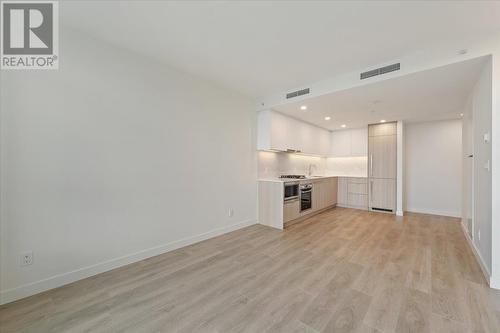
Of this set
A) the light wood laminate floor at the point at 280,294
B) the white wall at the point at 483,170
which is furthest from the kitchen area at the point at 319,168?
the white wall at the point at 483,170

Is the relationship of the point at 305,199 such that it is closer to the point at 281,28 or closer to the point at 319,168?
the point at 319,168

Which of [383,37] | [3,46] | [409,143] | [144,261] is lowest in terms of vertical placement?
[144,261]

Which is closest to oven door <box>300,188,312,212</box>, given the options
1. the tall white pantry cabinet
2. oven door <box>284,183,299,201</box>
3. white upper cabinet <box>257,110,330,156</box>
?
oven door <box>284,183,299,201</box>

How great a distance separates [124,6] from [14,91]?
1.34 meters

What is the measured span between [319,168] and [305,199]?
2326mm

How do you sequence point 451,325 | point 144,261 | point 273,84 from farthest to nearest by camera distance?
1. point 273,84
2. point 144,261
3. point 451,325

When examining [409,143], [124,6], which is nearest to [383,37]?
[124,6]

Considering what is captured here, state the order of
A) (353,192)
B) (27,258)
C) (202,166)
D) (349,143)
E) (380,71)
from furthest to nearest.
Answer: (349,143) → (353,192) → (202,166) → (380,71) → (27,258)

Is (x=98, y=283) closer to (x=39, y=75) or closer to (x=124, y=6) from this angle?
(x=39, y=75)

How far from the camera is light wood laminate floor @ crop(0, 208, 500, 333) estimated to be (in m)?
1.64

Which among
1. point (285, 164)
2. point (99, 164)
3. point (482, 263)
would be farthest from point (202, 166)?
point (482, 263)

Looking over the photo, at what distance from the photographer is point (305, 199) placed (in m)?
4.89

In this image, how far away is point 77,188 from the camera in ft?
7.43

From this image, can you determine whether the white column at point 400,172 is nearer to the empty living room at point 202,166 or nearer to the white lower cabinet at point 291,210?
the empty living room at point 202,166
